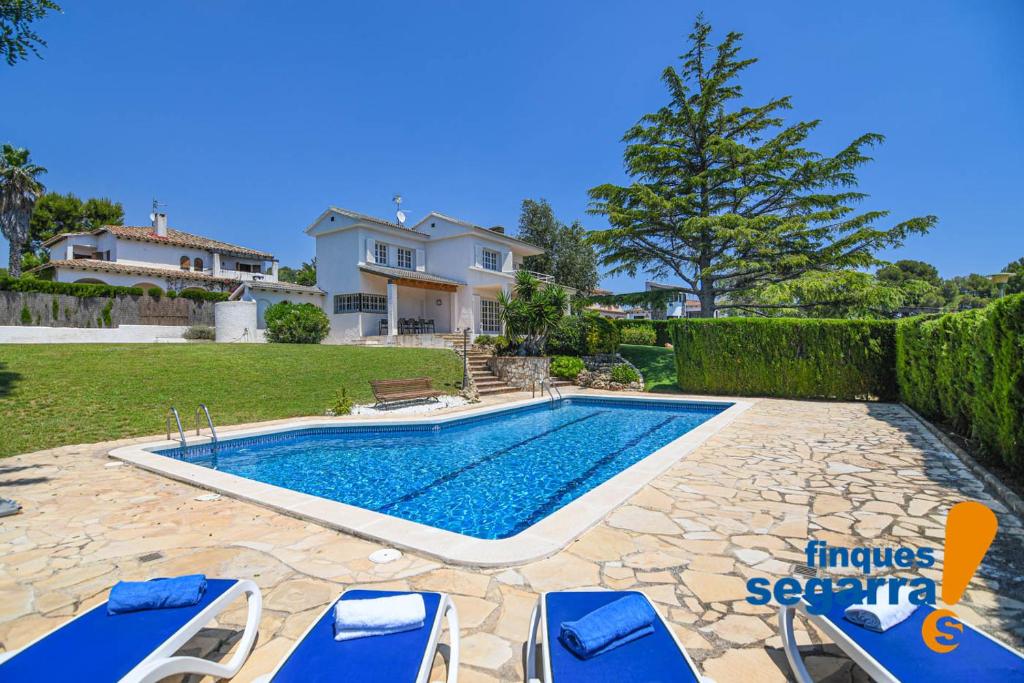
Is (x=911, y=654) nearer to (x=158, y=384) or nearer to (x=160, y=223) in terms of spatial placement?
(x=158, y=384)

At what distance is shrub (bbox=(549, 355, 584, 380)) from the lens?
2052 centimetres

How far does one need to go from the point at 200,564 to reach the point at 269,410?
374 inches

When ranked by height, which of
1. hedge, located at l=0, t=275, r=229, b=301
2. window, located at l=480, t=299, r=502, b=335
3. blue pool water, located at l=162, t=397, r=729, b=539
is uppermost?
hedge, located at l=0, t=275, r=229, b=301

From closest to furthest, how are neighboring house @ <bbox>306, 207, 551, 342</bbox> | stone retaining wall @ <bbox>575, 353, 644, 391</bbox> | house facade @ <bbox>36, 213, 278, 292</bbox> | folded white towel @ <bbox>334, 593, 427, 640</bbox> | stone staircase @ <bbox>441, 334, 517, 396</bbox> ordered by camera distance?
folded white towel @ <bbox>334, 593, 427, 640</bbox>, stone staircase @ <bbox>441, 334, 517, 396</bbox>, stone retaining wall @ <bbox>575, 353, 644, 391</bbox>, house facade @ <bbox>36, 213, 278, 292</bbox>, neighboring house @ <bbox>306, 207, 551, 342</bbox>

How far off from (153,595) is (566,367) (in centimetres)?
1851

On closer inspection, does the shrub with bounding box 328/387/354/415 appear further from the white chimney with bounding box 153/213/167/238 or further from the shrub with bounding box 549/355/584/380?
the white chimney with bounding box 153/213/167/238

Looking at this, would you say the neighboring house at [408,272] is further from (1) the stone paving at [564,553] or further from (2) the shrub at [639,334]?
(1) the stone paving at [564,553]

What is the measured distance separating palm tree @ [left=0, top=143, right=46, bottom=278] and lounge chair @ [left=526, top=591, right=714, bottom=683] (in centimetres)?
4034

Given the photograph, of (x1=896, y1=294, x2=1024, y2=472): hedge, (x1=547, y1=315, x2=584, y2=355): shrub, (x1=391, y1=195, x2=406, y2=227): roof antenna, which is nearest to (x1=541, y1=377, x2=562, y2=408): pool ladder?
(x1=547, y1=315, x2=584, y2=355): shrub

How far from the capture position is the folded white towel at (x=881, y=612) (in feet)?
7.59

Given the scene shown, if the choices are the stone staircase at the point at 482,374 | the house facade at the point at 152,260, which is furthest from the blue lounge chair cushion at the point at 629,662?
the house facade at the point at 152,260

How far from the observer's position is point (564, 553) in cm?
421

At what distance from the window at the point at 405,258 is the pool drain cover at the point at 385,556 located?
28369 millimetres

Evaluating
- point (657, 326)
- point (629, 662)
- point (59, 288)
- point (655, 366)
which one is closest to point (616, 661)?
point (629, 662)
